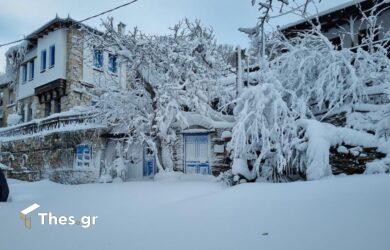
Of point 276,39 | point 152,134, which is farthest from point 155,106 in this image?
point 276,39

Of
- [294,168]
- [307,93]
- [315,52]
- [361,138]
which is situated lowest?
[294,168]

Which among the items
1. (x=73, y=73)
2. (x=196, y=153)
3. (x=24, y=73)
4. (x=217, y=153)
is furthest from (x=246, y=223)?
(x=24, y=73)

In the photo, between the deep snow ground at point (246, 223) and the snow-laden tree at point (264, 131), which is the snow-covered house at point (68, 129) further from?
the deep snow ground at point (246, 223)

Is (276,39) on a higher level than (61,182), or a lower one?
higher

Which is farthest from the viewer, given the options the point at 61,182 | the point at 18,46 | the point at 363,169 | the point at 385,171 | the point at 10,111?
the point at 10,111

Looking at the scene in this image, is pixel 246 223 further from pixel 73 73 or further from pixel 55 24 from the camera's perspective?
pixel 55 24

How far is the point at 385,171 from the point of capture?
6879 mm

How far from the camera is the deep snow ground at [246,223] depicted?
3484mm

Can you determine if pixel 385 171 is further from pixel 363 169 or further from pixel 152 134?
pixel 152 134

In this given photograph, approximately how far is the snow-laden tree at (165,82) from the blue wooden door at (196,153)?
0.88 metres

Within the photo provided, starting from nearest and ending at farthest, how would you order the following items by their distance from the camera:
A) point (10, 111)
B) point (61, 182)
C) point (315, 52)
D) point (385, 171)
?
point (385, 171), point (315, 52), point (61, 182), point (10, 111)

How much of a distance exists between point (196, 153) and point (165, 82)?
3.34 m

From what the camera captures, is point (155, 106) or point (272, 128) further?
point (155, 106)

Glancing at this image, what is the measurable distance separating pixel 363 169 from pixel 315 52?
3944mm
